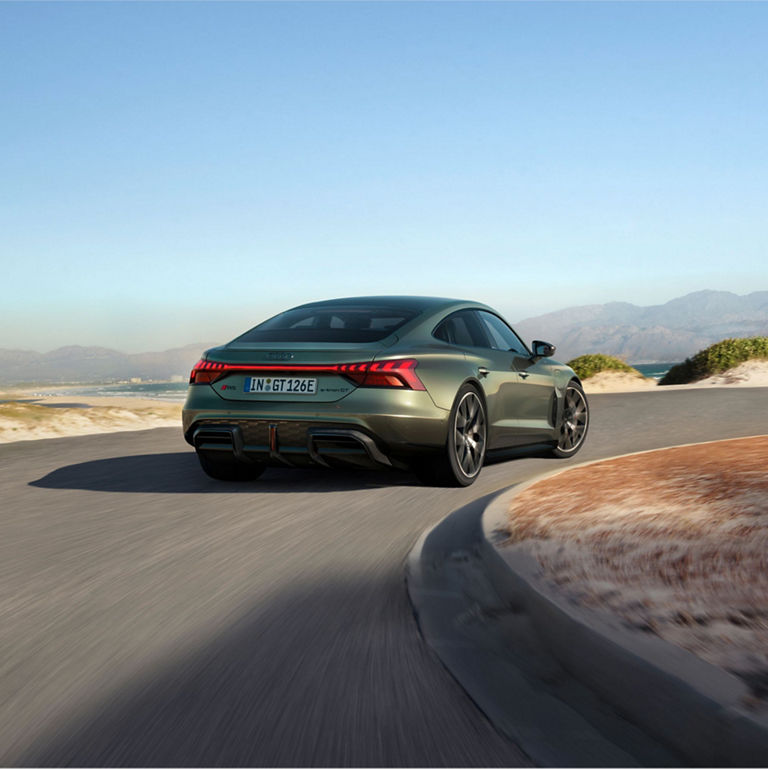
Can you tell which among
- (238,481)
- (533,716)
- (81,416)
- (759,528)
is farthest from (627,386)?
(533,716)

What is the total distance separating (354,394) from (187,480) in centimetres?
226

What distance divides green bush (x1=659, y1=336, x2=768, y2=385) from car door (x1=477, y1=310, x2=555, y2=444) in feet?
79.8

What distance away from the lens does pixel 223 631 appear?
3887 millimetres

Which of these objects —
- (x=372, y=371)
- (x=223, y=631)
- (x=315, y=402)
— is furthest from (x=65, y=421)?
(x=223, y=631)

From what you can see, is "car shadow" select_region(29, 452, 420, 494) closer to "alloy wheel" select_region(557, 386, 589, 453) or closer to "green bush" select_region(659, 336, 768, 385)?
"alloy wheel" select_region(557, 386, 589, 453)

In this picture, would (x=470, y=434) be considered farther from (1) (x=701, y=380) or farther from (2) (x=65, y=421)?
(1) (x=701, y=380)

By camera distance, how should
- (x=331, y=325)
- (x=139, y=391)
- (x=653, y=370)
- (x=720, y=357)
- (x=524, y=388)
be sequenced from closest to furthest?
(x=331, y=325)
(x=524, y=388)
(x=720, y=357)
(x=139, y=391)
(x=653, y=370)

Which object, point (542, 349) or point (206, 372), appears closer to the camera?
point (206, 372)

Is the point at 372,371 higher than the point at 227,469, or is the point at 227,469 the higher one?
the point at 372,371

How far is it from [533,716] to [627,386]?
1252 inches

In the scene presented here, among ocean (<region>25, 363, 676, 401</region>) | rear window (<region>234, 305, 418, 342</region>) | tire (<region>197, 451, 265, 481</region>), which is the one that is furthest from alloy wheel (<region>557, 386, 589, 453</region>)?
ocean (<region>25, 363, 676, 401</region>)

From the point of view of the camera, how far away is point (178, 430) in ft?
46.6

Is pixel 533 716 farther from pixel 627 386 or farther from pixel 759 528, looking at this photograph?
pixel 627 386

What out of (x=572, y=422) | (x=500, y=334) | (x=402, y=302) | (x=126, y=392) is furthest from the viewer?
(x=126, y=392)
